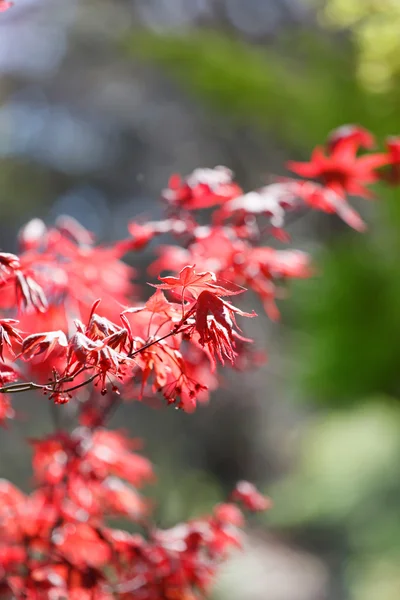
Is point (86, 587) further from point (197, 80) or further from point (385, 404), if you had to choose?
point (197, 80)

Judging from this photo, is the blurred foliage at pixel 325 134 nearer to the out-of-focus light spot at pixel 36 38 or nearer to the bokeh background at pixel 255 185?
the bokeh background at pixel 255 185

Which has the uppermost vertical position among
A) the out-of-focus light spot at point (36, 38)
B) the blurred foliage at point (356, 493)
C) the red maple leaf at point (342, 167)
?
the out-of-focus light spot at point (36, 38)

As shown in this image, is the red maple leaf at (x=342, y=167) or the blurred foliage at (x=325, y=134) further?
the blurred foliage at (x=325, y=134)

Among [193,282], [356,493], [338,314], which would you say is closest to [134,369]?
[193,282]

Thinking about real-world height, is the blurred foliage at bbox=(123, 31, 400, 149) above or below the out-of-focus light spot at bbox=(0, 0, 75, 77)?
below

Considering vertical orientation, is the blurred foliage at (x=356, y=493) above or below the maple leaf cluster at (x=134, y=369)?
above

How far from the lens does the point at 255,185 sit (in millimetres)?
4508

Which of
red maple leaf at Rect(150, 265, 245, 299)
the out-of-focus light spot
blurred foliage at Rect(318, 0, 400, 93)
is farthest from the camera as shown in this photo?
the out-of-focus light spot

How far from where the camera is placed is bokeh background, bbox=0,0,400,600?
2.74 meters

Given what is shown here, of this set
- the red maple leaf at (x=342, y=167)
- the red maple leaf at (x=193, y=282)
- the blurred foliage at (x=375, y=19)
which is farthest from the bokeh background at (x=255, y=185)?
the red maple leaf at (x=193, y=282)

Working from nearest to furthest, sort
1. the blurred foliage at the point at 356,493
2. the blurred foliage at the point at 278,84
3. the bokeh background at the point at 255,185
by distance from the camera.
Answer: the blurred foliage at the point at 356,493 < the bokeh background at the point at 255,185 < the blurred foliage at the point at 278,84

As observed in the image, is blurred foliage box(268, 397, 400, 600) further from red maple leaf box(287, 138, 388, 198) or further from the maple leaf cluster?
red maple leaf box(287, 138, 388, 198)

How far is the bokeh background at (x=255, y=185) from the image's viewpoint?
2740 millimetres

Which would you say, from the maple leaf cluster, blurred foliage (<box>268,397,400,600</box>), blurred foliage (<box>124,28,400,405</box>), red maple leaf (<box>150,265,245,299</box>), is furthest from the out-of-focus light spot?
red maple leaf (<box>150,265,245,299</box>)
